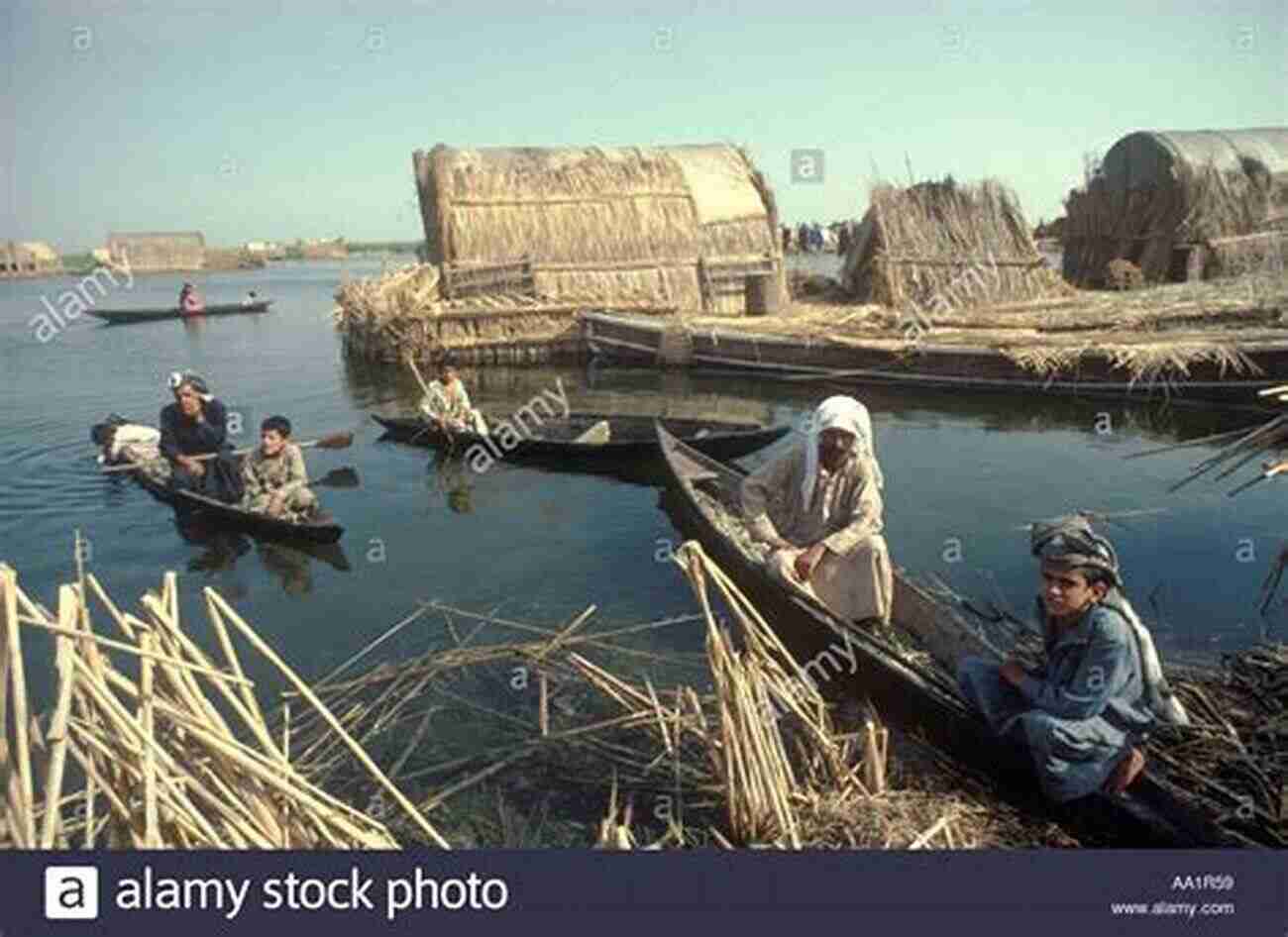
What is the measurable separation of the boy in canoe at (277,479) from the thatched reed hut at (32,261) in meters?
52.6

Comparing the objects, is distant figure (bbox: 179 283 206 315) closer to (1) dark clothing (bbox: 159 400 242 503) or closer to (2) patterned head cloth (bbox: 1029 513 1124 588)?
(1) dark clothing (bbox: 159 400 242 503)

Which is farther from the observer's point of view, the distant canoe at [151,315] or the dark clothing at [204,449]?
the distant canoe at [151,315]

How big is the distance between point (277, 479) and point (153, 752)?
6818 millimetres

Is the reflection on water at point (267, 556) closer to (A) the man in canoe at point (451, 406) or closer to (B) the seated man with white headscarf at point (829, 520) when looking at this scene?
(A) the man in canoe at point (451, 406)

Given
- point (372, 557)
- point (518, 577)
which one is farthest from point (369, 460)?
point (518, 577)

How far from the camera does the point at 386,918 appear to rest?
315 cm

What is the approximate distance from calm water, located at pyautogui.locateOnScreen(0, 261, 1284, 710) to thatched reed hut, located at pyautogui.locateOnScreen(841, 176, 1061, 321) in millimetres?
5282

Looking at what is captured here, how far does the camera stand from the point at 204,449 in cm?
1000

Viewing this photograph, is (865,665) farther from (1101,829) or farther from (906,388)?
(906,388)

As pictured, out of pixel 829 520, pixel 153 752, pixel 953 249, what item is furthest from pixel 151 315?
pixel 153 752

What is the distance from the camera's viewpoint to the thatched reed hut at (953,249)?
67.8ft

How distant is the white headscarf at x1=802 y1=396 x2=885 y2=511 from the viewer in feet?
18.1

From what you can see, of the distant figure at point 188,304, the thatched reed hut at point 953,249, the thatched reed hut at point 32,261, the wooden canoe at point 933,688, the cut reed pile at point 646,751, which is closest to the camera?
the wooden canoe at point 933,688

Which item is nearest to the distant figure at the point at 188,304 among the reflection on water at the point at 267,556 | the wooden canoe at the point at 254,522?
the wooden canoe at the point at 254,522
